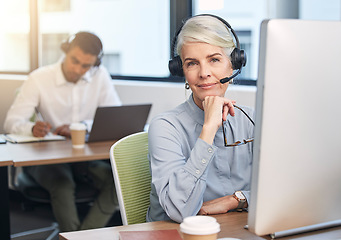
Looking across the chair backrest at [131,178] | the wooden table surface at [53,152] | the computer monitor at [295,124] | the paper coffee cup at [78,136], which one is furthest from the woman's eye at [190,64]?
the paper coffee cup at [78,136]

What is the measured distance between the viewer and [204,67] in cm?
149

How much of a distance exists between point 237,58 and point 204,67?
12 centimetres

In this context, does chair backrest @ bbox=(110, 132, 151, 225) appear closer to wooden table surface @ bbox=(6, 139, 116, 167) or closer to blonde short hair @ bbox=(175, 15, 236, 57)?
blonde short hair @ bbox=(175, 15, 236, 57)

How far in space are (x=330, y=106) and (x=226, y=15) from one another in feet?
9.23

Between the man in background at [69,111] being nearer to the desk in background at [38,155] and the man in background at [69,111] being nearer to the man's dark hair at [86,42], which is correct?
the man's dark hair at [86,42]

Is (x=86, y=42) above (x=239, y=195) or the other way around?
above

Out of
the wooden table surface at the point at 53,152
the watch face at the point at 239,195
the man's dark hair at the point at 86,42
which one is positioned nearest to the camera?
the watch face at the point at 239,195

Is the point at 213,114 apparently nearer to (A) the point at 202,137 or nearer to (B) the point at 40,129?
(A) the point at 202,137

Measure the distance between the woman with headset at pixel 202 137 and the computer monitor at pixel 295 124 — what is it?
1.27 ft

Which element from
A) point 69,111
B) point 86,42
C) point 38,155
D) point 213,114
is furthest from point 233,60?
point 69,111

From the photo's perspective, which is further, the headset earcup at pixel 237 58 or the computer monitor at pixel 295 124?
the headset earcup at pixel 237 58

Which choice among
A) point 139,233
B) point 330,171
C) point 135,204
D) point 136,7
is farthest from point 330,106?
point 136,7

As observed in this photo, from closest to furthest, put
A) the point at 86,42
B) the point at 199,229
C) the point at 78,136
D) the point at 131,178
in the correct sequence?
the point at 199,229
the point at 131,178
the point at 78,136
the point at 86,42

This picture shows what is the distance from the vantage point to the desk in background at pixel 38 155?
2.15m
